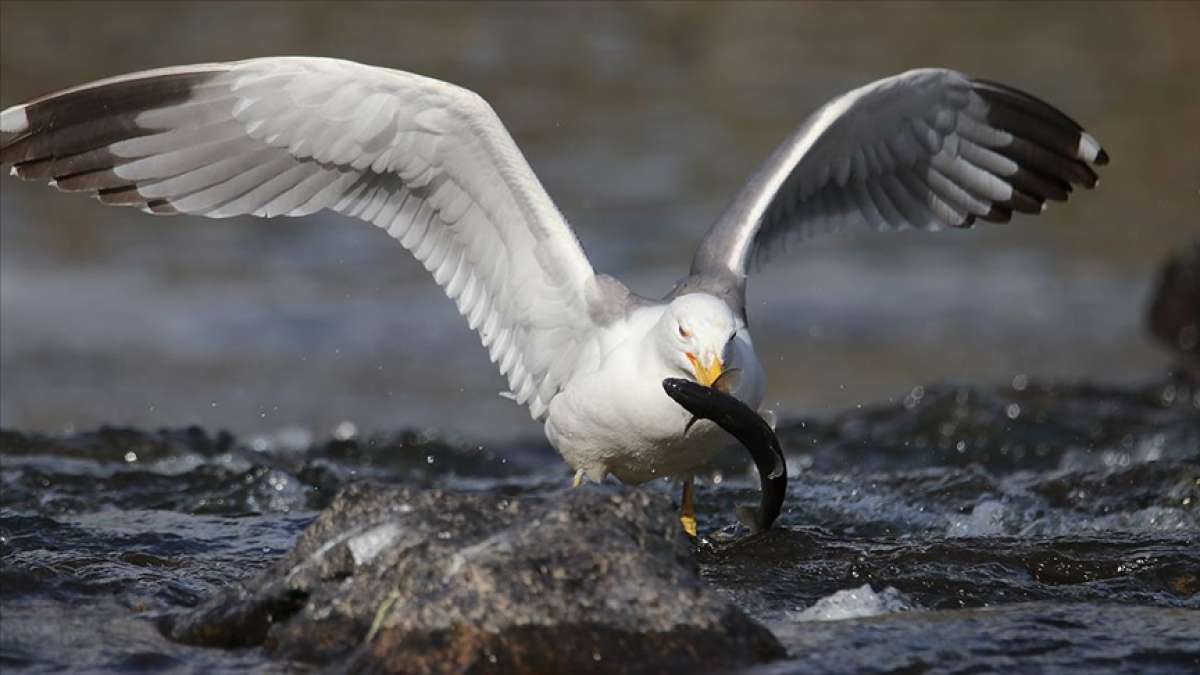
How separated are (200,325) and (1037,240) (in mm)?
7427

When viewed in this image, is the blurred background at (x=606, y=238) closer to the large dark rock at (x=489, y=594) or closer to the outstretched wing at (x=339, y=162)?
the outstretched wing at (x=339, y=162)

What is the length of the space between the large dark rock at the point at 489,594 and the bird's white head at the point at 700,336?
90 centimetres

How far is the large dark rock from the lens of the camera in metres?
4.77

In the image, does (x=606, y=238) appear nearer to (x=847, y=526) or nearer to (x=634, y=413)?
(x=847, y=526)

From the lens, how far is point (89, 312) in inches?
545

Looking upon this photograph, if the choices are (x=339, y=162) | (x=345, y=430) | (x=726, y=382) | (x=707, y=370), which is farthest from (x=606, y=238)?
(x=707, y=370)

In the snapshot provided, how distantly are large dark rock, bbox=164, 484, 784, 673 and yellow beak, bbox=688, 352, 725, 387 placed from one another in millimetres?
871

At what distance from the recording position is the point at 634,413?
640 cm

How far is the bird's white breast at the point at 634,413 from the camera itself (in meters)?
6.36

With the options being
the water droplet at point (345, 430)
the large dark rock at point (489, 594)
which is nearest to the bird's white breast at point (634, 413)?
the large dark rock at point (489, 594)

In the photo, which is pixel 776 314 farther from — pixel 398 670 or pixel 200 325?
pixel 398 670

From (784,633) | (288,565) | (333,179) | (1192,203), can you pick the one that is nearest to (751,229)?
(333,179)

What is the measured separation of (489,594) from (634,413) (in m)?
1.68

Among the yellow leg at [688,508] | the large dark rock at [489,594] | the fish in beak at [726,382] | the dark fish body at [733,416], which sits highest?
the fish in beak at [726,382]
